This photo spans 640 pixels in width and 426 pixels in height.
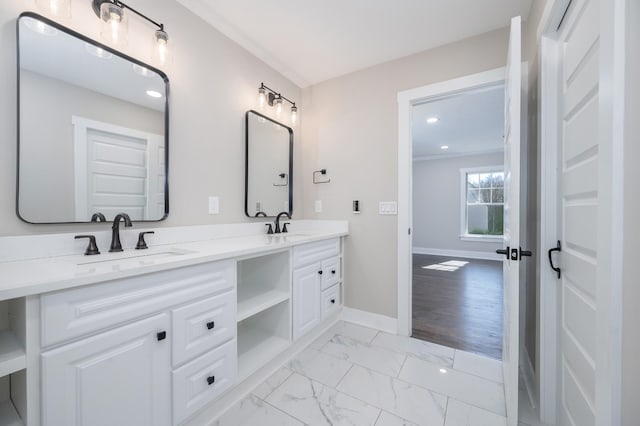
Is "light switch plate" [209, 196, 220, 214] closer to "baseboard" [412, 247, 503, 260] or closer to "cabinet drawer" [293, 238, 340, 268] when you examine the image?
"cabinet drawer" [293, 238, 340, 268]

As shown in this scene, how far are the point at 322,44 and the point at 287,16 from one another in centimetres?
40

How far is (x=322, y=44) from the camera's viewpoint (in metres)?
2.18

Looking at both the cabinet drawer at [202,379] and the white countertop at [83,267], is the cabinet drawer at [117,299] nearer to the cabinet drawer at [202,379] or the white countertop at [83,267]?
the white countertop at [83,267]

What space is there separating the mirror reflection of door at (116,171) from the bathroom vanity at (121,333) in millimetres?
158

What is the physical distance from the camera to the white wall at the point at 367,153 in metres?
2.29

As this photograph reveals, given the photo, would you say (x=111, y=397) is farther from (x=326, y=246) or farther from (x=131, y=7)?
(x=131, y=7)

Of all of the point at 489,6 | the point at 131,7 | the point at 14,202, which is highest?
the point at 489,6

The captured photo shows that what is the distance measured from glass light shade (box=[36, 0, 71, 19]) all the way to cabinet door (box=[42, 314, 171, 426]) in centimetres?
147

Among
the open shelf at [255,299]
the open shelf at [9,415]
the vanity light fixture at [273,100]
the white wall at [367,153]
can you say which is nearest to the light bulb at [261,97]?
the vanity light fixture at [273,100]

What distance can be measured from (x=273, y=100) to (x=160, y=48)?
40.4 inches

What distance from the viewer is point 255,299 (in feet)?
5.77

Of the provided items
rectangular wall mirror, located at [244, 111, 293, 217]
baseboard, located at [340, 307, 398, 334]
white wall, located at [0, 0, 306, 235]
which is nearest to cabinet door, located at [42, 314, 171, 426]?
white wall, located at [0, 0, 306, 235]

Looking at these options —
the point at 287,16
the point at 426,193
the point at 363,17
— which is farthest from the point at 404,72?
the point at 426,193

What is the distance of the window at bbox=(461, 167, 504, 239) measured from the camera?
19.2ft
